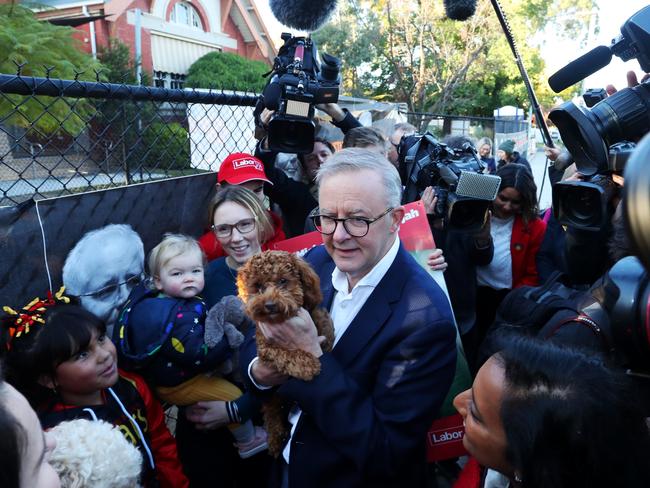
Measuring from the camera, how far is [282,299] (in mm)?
1659

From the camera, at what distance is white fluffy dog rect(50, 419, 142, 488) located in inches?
50.9

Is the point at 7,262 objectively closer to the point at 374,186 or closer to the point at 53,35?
the point at 374,186

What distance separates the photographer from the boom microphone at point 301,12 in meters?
3.08

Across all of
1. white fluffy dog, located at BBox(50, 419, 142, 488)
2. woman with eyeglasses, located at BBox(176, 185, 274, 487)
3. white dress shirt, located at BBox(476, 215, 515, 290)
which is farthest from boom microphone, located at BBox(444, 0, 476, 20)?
white fluffy dog, located at BBox(50, 419, 142, 488)

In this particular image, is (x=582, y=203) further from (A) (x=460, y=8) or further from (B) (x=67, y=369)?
(B) (x=67, y=369)

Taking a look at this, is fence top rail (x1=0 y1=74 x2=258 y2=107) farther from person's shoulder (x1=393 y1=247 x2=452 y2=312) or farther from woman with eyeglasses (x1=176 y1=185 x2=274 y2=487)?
person's shoulder (x1=393 y1=247 x2=452 y2=312)

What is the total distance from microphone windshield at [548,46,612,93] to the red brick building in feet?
44.4

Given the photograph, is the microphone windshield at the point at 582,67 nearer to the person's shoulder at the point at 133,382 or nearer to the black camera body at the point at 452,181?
the black camera body at the point at 452,181

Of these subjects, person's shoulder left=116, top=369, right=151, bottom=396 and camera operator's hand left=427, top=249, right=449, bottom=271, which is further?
camera operator's hand left=427, top=249, right=449, bottom=271

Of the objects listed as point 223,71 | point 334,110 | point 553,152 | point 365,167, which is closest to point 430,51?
point 223,71

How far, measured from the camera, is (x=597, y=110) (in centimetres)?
174

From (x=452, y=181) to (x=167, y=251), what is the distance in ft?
4.84

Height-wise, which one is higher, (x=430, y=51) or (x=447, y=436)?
(x=430, y=51)

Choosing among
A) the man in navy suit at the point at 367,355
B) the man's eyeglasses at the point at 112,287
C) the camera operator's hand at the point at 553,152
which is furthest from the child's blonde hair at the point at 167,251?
the camera operator's hand at the point at 553,152
